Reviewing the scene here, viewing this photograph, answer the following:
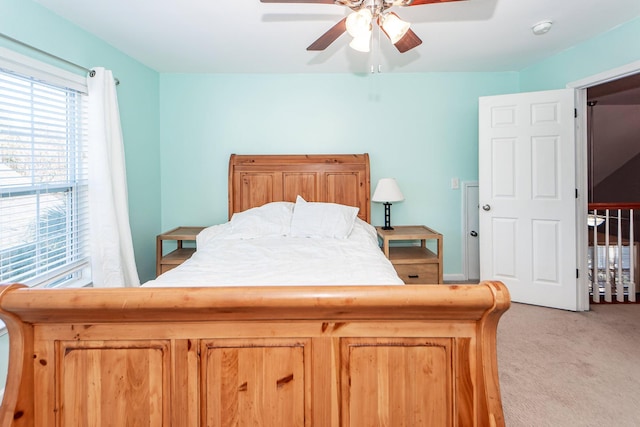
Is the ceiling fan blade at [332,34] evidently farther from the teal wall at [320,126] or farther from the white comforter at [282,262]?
the teal wall at [320,126]

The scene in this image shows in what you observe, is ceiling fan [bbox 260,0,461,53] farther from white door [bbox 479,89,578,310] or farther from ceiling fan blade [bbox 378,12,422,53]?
white door [bbox 479,89,578,310]

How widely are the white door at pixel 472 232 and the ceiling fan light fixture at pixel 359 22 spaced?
259cm

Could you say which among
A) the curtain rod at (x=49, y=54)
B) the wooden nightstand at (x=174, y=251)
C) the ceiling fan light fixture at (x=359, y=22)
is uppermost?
the curtain rod at (x=49, y=54)

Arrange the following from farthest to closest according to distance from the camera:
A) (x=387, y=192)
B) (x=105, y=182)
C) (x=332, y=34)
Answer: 1. (x=387, y=192)
2. (x=105, y=182)
3. (x=332, y=34)

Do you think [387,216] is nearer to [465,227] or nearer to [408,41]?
[465,227]

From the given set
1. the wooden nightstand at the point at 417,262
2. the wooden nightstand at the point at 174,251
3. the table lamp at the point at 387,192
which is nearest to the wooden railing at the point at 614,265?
the wooden nightstand at the point at 417,262

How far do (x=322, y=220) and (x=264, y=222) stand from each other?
52 centimetres

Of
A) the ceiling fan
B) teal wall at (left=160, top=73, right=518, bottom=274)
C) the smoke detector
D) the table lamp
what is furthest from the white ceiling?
the table lamp

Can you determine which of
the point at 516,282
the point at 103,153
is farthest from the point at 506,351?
the point at 103,153

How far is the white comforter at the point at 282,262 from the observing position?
1.83m

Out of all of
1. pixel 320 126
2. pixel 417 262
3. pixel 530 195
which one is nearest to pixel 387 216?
pixel 417 262

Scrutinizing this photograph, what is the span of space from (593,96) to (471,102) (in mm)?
1855

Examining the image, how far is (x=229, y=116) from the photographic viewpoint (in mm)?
3736

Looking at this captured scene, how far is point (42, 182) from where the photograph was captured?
2266 millimetres
